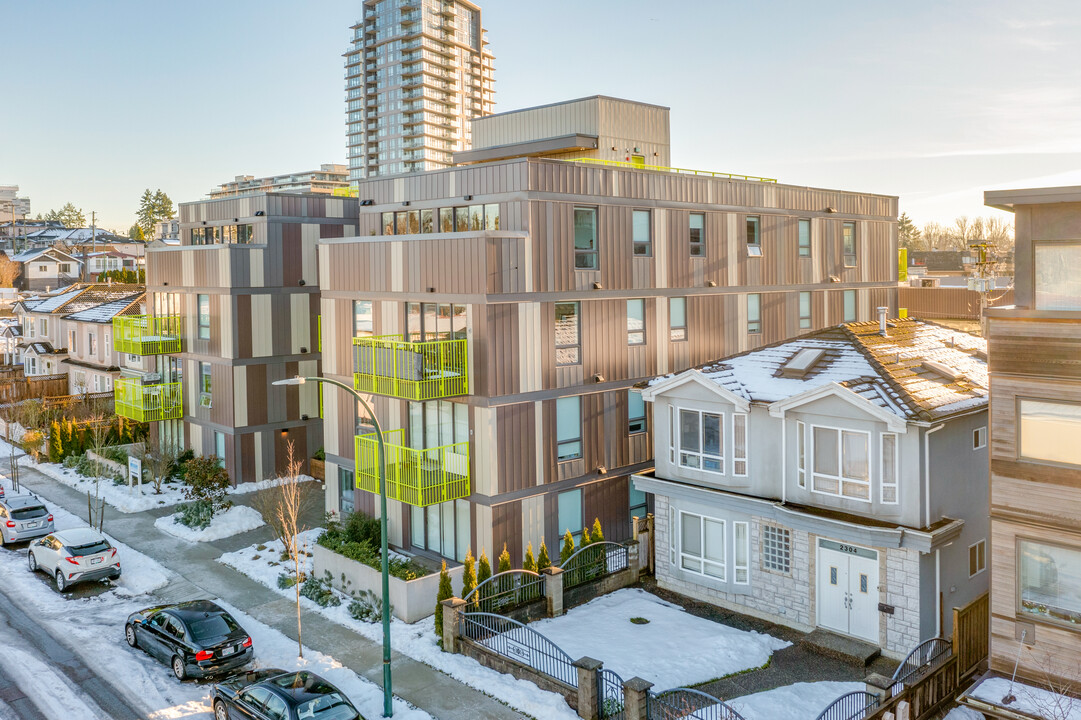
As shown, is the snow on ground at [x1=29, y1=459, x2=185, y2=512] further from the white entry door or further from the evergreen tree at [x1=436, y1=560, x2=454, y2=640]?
the white entry door

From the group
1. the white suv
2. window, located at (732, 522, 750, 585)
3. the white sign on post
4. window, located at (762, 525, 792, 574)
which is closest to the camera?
window, located at (762, 525, 792, 574)

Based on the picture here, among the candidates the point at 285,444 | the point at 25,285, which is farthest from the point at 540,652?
the point at 25,285

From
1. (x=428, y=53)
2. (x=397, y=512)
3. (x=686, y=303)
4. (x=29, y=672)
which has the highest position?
(x=428, y=53)

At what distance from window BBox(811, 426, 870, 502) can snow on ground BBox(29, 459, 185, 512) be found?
25.1 metres

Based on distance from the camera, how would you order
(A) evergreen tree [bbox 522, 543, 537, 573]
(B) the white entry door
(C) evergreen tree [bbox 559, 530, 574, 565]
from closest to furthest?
(B) the white entry door → (A) evergreen tree [bbox 522, 543, 537, 573] → (C) evergreen tree [bbox 559, 530, 574, 565]

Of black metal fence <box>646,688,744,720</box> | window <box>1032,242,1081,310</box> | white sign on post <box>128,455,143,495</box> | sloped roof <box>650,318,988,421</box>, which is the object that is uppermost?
window <box>1032,242,1081,310</box>

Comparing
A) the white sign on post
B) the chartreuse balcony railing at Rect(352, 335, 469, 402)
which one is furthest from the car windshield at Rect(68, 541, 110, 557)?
the white sign on post

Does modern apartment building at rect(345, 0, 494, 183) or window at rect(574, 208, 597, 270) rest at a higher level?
modern apartment building at rect(345, 0, 494, 183)

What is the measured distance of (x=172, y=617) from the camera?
64.1ft

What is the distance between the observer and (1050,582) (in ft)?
53.8

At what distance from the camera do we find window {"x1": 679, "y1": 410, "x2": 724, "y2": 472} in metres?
22.8

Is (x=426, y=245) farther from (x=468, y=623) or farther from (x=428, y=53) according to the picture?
(x=428, y=53)

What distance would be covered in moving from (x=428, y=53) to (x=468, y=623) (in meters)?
105

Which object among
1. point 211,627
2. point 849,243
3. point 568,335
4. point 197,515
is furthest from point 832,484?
point 197,515
